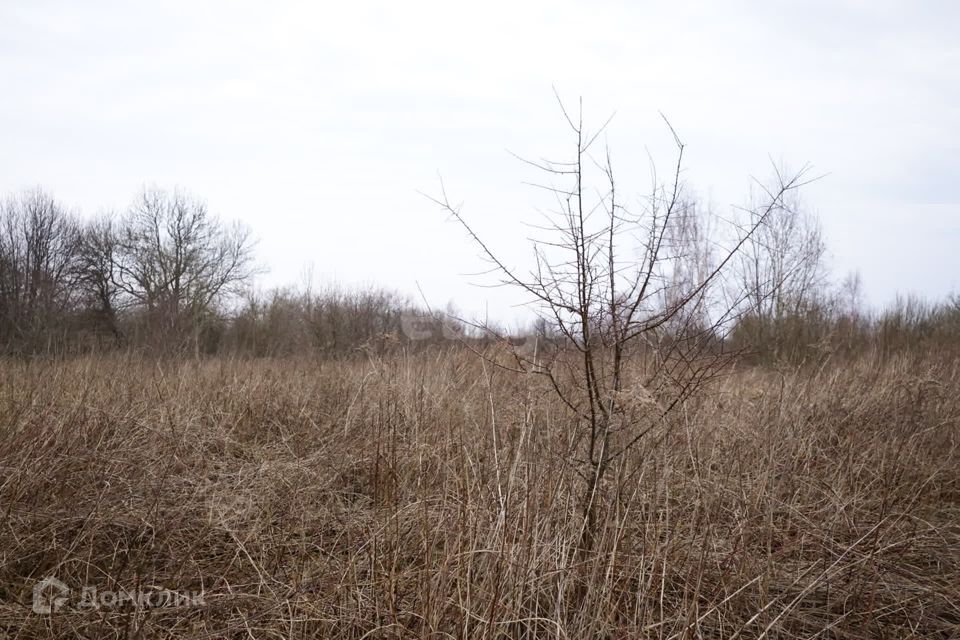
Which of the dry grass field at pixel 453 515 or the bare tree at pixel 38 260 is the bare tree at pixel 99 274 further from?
the dry grass field at pixel 453 515

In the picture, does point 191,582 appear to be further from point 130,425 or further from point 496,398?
point 496,398

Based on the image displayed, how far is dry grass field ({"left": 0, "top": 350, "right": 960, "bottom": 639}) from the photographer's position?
77.8 inches

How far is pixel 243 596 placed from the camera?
2125 millimetres

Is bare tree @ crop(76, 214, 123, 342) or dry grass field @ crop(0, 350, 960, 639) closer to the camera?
dry grass field @ crop(0, 350, 960, 639)

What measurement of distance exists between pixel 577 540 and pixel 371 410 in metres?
2.60

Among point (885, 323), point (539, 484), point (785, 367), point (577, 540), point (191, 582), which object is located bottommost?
point (191, 582)

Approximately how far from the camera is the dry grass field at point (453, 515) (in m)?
1.98

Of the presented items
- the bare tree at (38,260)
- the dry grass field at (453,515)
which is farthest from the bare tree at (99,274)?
the dry grass field at (453,515)

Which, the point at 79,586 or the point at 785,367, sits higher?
the point at 785,367

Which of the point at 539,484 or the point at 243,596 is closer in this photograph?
the point at 243,596

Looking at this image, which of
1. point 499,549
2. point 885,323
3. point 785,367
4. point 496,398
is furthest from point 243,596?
point 885,323

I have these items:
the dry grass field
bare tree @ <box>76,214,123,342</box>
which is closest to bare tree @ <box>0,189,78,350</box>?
bare tree @ <box>76,214,123,342</box>

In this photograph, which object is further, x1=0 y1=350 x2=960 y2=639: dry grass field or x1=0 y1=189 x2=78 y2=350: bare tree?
x1=0 y1=189 x2=78 y2=350: bare tree

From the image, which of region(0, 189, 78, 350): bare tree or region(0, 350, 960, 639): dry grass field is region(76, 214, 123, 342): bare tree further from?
region(0, 350, 960, 639): dry grass field
